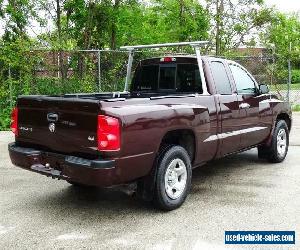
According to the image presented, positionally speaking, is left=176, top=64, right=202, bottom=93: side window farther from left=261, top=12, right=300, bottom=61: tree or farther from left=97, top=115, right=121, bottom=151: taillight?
left=261, top=12, right=300, bottom=61: tree

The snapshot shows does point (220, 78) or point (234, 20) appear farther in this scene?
point (234, 20)

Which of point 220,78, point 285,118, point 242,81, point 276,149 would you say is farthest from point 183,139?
point 285,118

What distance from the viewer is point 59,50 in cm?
1305

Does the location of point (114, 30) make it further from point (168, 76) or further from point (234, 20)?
point (168, 76)

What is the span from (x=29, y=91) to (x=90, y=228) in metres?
8.34

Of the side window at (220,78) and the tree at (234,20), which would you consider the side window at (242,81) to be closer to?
the side window at (220,78)

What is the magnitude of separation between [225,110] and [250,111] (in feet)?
2.58

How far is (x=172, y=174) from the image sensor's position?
543 cm

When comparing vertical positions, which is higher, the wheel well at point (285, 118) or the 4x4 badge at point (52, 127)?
the 4x4 badge at point (52, 127)

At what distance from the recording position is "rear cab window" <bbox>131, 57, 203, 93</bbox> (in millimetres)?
6371

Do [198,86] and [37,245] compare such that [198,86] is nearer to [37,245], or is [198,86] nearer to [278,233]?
[278,233]

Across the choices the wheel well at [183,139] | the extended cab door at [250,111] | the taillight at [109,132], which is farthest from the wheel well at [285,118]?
the taillight at [109,132]

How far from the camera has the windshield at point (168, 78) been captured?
6375 mm

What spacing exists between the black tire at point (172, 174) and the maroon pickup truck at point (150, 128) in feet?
0.04
